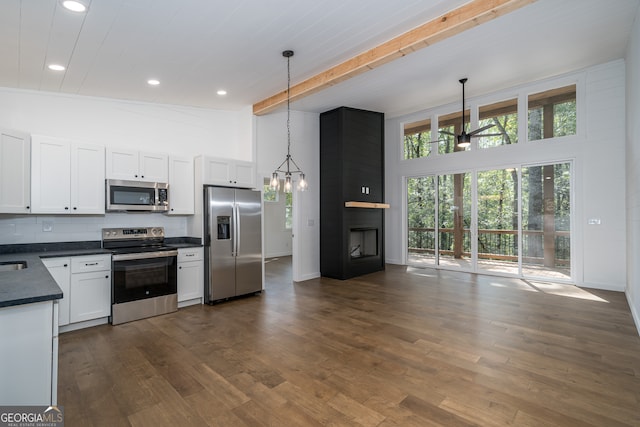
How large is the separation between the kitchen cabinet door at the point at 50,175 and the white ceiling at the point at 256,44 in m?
0.83

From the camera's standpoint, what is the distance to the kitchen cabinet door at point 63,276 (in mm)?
3494

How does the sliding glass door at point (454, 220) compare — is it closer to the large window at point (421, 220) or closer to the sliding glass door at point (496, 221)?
the sliding glass door at point (496, 221)

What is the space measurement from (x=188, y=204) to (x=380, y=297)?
320 centimetres

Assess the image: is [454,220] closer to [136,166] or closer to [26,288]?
[136,166]

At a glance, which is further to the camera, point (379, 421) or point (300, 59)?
point (300, 59)

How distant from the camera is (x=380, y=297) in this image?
4.93m

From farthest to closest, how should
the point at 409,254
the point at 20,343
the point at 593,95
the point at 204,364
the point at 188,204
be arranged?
the point at 409,254, the point at 593,95, the point at 188,204, the point at 204,364, the point at 20,343

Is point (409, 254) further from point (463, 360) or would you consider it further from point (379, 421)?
point (379, 421)

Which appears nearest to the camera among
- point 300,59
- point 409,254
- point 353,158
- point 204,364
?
point 204,364

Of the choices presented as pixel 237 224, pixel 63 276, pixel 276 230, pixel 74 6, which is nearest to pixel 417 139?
pixel 276 230

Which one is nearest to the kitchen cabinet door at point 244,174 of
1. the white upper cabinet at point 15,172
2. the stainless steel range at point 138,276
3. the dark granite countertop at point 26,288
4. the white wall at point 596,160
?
the stainless steel range at point 138,276

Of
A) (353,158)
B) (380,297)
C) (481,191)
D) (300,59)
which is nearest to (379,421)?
(380,297)

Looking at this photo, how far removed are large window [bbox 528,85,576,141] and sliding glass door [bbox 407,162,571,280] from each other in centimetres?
58

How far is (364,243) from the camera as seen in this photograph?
708cm
